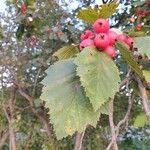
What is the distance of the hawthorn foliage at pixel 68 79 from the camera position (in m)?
0.94

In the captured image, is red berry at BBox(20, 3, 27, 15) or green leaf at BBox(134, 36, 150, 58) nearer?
green leaf at BBox(134, 36, 150, 58)

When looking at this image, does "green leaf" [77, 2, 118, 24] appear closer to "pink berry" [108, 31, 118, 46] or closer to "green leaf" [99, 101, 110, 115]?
"pink berry" [108, 31, 118, 46]

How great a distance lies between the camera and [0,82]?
5.65m

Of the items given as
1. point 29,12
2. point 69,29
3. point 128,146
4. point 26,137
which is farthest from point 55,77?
point 128,146

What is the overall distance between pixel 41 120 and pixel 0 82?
78cm

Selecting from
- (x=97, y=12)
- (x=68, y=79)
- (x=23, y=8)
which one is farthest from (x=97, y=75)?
(x=23, y=8)

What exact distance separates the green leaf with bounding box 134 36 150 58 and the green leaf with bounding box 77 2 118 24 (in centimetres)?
10

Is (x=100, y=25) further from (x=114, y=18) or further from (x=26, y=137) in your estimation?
(x=26, y=137)

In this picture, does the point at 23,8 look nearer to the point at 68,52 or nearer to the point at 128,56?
the point at 68,52

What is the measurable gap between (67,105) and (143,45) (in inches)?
9.9

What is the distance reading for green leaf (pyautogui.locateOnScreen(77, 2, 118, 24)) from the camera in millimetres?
1040

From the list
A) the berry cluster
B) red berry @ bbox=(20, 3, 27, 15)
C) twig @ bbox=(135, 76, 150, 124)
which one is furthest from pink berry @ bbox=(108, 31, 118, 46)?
red berry @ bbox=(20, 3, 27, 15)

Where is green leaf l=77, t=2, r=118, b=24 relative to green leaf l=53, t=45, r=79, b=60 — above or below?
above

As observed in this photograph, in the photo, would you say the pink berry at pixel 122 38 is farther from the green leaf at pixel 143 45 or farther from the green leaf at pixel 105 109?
the green leaf at pixel 105 109
